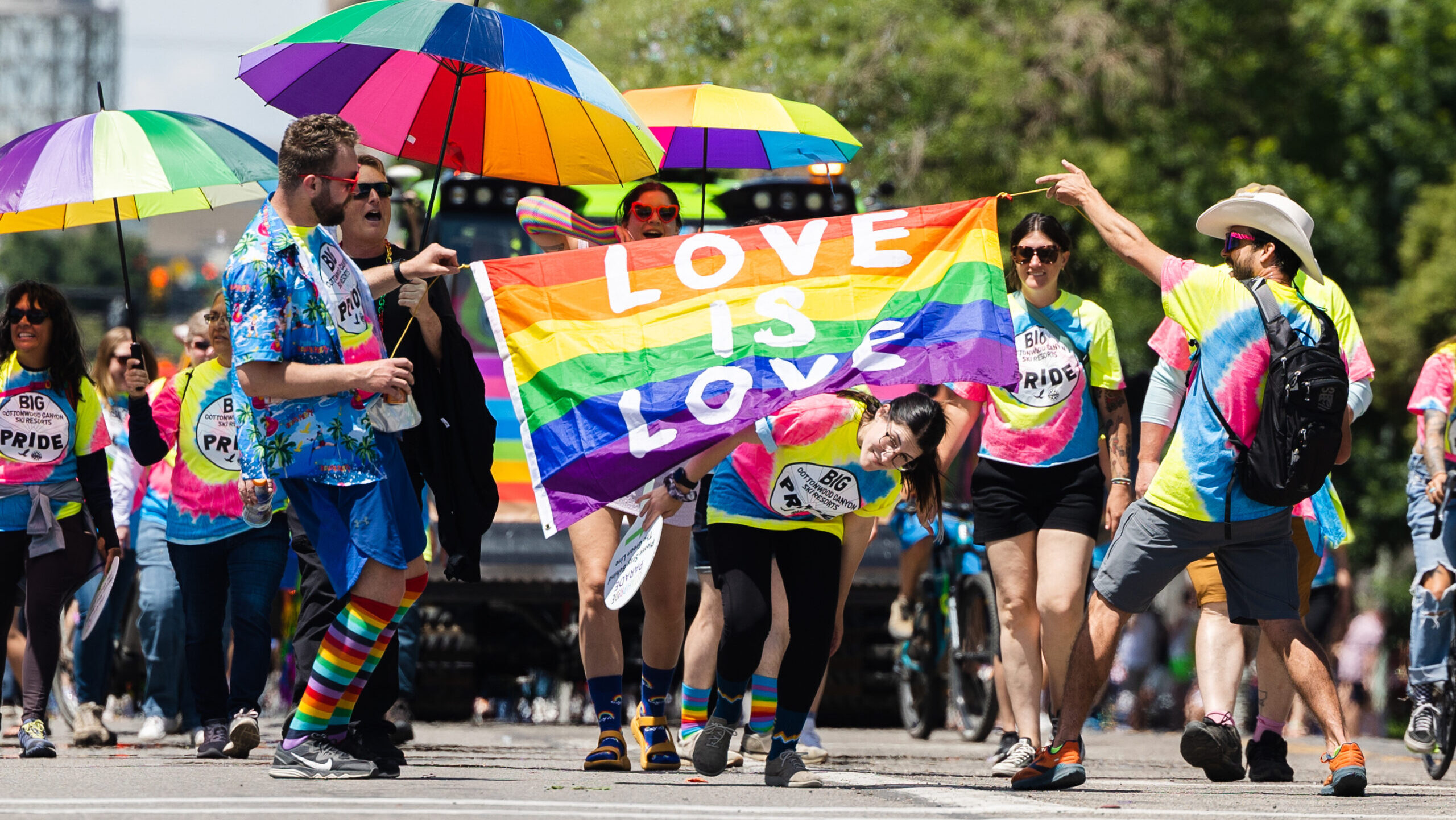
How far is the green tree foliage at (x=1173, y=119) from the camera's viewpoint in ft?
75.5

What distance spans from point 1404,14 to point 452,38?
2021 centimetres

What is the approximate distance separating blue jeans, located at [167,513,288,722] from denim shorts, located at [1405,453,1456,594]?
5182 millimetres

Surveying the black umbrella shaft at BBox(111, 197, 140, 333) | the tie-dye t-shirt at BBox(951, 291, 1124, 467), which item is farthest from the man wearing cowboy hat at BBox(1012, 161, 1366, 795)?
the black umbrella shaft at BBox(111, 197, 140, 333)

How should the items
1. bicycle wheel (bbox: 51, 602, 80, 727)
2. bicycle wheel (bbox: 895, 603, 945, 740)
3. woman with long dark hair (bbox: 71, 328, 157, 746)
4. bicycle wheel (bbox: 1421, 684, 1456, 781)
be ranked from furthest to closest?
bicycle wheel (bbox: 895, 603, 945, 740)
bicycle wheel (bbox: 51, 602, 80, 727)
woman with long dark hair (bbox: 71, 328, 157, 746)
bicycle wheel (bbox: 1421, 684, 1456, 781)

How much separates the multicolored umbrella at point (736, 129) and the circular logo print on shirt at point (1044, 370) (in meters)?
1.46

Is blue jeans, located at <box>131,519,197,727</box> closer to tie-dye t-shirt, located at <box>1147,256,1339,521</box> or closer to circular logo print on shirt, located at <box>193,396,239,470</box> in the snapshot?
circular logo print on shirt, located at <box>193,396,239,470</box>

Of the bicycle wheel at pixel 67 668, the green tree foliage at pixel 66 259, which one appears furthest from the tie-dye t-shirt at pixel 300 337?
the green tree foliage at pixel 66 259

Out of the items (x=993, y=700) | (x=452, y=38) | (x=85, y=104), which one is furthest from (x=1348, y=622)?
(x=85, y=104)

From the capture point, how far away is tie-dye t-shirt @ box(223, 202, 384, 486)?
5699mm

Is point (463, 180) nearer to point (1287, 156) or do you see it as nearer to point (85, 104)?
point (1287, 156)

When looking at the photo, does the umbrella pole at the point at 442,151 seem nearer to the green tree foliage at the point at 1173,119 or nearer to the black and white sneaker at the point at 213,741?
the black and white sneaker at the point at 213,741

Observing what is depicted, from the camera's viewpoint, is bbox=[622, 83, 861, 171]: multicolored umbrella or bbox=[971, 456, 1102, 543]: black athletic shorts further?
bbox=[622, 83, 861, 171]: multicolored umbrella

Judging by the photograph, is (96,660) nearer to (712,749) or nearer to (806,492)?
(712,749)

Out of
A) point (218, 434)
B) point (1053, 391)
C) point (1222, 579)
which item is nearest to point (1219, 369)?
point (1222, 579)
